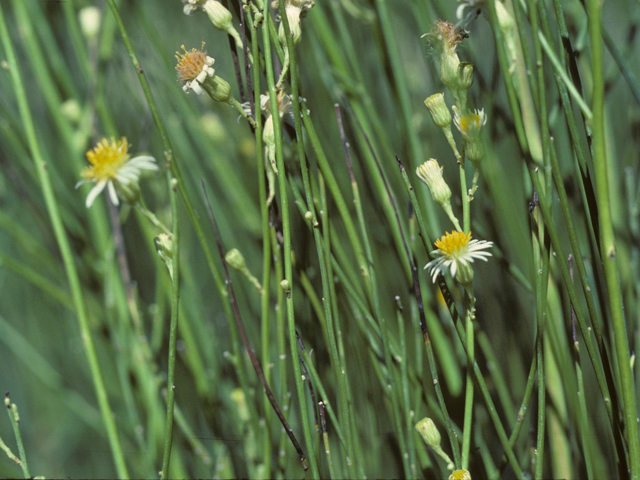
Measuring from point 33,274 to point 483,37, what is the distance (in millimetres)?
507

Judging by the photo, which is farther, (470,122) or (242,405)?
(242,405)

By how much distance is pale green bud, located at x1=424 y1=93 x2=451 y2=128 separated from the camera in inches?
9.7

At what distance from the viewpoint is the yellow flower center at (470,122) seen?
24cm

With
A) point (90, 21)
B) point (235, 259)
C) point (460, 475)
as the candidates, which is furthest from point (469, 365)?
point (90, 21)

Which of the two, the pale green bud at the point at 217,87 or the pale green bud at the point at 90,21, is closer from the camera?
the pale green bud at the point at 217,87

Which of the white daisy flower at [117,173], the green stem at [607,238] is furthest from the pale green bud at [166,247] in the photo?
the green stem at [607,238]

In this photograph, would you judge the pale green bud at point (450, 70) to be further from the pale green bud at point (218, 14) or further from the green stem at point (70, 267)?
the green stem at point (70, 267)

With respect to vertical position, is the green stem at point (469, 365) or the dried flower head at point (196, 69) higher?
the dried flower head at point (196, 69)

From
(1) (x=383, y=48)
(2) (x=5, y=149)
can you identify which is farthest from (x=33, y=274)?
(1) (x=383, y=48)

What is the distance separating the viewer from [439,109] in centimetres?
25

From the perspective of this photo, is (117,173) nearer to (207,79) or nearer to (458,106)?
(207,79)

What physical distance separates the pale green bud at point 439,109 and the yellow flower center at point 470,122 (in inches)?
0.4

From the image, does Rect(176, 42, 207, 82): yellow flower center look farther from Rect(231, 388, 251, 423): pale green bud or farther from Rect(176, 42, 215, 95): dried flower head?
Rect(231, 388, 251, 423): pale green bud

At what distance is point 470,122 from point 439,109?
2cm
